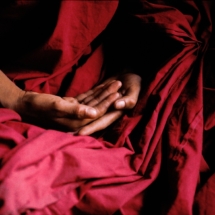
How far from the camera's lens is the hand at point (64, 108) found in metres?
0.65

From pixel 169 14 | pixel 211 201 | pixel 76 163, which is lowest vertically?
pixel 211 201

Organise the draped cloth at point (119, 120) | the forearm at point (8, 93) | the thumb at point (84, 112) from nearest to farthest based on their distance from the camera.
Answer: the draped cloth at point (119, 120), the thumb at point (84, 112), the forearm at point (8, 93)

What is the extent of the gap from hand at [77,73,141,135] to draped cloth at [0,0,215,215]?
2cm

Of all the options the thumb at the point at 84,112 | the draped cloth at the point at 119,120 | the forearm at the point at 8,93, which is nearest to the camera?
the draped cloth at the point at 119,120

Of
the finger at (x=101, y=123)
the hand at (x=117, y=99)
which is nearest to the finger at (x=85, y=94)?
the hand at (x=117, y=99)

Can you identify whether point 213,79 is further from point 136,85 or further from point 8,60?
point 8,60

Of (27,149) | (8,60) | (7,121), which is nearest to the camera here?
(27,149)

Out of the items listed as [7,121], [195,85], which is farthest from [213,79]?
[7,121]

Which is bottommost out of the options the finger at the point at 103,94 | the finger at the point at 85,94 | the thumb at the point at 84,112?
the finger at the point at 85,94

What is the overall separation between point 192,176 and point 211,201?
0.07 metres

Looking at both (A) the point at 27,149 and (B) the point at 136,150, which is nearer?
(A) the point at 27,149

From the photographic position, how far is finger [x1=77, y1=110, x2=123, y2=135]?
679mm

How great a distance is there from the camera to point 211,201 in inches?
23.4

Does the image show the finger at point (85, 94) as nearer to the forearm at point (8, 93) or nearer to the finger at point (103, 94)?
the finger at point (103, 94)
